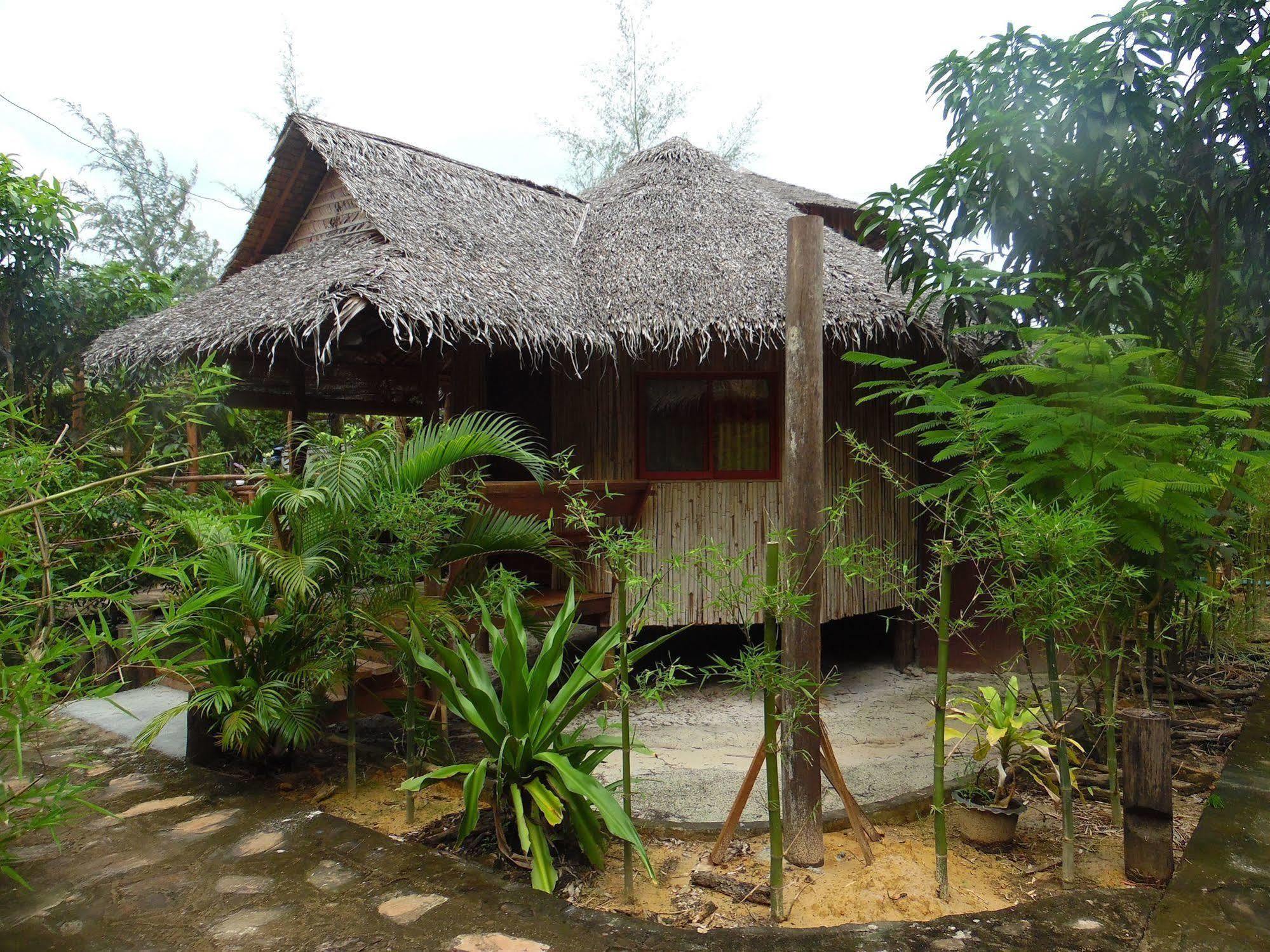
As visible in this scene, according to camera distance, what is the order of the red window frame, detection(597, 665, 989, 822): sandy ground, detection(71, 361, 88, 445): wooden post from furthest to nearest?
detection(71, 361, 88, 445): wooden post → the red window frame → detection(597, 665, 989, 822): sandy ground

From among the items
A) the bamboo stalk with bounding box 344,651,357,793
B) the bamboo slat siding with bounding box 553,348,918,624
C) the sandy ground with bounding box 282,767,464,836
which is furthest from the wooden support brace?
the bamboo slat siding with bounding box 553,348,918,624

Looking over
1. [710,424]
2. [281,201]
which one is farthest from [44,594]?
[281,201]

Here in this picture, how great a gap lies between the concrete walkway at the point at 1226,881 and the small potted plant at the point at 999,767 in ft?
1.91

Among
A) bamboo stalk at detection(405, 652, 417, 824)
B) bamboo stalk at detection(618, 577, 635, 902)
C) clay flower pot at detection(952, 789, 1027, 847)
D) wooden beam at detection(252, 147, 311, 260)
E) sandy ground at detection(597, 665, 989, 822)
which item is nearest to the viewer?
bamboo stalk at detection(618, 577, 635, 902)

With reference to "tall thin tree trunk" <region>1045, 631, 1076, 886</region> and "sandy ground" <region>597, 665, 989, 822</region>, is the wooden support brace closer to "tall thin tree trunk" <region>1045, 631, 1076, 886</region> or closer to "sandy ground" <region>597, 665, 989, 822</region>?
"sandy ground" <region>597, 665, 989, 822</region>

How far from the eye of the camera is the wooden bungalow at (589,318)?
5.28m

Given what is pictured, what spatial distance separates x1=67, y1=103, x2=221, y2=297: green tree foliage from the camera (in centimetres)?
2053

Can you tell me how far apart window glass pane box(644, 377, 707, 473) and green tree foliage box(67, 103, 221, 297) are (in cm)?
1834

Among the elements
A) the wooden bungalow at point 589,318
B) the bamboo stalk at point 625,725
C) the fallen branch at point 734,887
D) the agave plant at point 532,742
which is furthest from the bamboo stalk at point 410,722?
the wooden bungalow at point 589,318

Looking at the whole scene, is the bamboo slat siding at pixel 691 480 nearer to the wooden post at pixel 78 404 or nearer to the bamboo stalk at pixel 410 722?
the bamboo stalk at pixel 410 722

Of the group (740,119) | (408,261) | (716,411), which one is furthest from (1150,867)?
(740,119)

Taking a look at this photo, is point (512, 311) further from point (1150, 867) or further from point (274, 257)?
point (1150, 867)

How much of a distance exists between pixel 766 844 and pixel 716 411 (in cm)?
333

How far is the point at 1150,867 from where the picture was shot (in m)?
2.88
